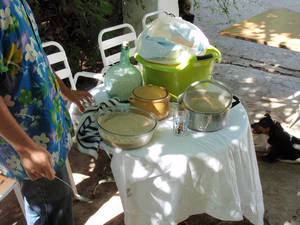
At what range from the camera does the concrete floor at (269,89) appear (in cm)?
226

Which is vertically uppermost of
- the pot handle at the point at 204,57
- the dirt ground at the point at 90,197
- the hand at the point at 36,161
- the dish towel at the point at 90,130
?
the pot handle at the point at 204,57

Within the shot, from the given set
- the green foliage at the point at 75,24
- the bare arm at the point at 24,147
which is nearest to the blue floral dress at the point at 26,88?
the bare arm at the point at 24,147

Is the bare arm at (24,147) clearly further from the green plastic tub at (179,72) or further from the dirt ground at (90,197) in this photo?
the dirt ground at (90,197)

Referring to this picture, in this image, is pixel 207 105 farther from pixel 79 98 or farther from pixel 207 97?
pixel 79 98

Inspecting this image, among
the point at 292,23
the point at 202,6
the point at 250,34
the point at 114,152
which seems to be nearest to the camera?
the point at 114,152

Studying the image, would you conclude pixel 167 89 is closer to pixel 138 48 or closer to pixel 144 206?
pixel 138 48

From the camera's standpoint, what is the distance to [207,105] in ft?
4.77

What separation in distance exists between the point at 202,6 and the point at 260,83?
406 centimetres

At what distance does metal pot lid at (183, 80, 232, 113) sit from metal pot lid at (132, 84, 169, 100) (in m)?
0.12

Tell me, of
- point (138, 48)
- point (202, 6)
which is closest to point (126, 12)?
point (138, 48)

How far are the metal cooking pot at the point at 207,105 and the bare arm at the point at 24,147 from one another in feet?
2.30

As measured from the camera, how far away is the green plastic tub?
1.57 metres

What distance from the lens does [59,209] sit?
Result: 4.79 feet

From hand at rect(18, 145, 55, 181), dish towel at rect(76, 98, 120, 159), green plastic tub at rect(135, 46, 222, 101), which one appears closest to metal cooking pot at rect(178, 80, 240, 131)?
green plastic tub at rect(135, 46, 222, 101)
